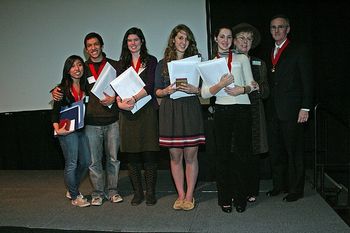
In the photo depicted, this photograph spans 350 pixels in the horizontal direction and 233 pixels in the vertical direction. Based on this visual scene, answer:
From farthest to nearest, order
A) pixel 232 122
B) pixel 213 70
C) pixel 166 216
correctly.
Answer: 1. pixel 166 216
2. pixel 232 122
3. pixel 213 70

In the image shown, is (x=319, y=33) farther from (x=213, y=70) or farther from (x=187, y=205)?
(x=187, y=205)

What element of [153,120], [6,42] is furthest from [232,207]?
[6,42]

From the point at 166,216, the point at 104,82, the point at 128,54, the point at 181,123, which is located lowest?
the point at 166,216

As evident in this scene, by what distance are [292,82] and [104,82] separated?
169cm

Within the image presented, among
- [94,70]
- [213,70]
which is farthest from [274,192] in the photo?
[94,70]

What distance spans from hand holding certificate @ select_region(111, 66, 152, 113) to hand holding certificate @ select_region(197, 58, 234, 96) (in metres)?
0.58

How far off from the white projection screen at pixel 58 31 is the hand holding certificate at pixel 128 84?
5.93 feet

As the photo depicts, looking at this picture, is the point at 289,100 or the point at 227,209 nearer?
the point at 227,209

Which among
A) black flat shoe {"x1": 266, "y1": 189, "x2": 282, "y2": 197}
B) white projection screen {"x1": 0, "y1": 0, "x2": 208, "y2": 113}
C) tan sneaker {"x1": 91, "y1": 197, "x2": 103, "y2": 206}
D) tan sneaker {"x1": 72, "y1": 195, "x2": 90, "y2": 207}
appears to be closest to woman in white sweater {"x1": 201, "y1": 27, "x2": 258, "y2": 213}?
black flat shoe {"x1": 266, "y1": 189, "x2": 282, "y2": 197}

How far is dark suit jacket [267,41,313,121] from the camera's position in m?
3.96

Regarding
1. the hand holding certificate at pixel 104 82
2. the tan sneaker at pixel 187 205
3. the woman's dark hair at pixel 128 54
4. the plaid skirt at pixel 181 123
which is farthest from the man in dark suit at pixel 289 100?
the hand holding certificate at pixel 104 82

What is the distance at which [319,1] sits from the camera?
5.39 metres

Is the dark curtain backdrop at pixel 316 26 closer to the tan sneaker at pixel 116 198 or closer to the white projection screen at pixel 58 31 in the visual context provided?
the white projection screen at pixel 58 31

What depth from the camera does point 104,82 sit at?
393 cm
